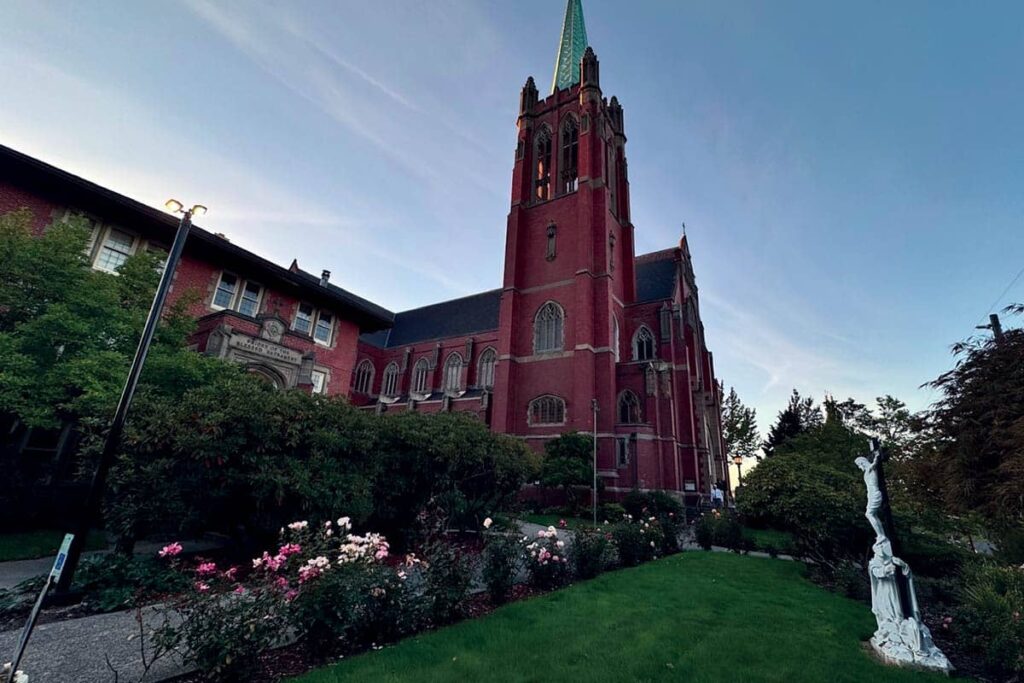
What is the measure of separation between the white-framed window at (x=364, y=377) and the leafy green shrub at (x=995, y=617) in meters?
42.7

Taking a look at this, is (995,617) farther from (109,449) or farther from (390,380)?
(390,380)

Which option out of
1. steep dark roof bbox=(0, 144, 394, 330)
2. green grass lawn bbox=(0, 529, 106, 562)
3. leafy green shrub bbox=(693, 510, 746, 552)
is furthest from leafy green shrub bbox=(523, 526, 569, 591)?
steep dark roof bbox=(0, 144, 394, 330)

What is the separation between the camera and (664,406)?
2569 centimetres

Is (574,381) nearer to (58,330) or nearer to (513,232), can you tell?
(513,232)

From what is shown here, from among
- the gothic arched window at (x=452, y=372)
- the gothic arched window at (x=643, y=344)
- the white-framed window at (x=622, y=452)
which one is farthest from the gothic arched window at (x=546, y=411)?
the gothic arched window at (x=452, y=372)

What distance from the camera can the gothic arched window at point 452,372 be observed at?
1501 inches

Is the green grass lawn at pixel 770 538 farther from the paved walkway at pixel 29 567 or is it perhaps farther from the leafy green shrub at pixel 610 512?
the paved walkway at pixel 29 567

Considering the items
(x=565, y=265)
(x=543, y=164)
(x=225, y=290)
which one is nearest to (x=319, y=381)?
(x=225, y=290)

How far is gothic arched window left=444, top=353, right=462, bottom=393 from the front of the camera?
38125 mm

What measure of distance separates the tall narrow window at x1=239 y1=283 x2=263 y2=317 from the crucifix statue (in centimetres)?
2039

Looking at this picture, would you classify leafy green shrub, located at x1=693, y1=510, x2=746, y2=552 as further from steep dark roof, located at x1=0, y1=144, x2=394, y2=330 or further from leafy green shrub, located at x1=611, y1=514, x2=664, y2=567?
steep dark roof, located at x1=0, y1=144, x2=394, y2=330

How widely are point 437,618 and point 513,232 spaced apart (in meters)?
28.7

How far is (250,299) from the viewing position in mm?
18125

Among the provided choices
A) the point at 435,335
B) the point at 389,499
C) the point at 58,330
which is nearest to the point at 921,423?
the point at 389,499
